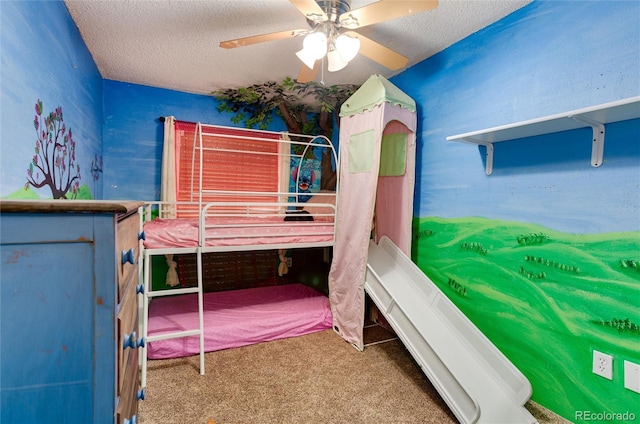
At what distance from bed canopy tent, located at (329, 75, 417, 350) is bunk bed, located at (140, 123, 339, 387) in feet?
0.86

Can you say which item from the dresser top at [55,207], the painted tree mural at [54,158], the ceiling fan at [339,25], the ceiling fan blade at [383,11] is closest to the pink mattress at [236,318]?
the painted tree mural at [54,158]

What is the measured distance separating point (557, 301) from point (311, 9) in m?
2.07

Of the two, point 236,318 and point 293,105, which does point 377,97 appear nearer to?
point 293,105

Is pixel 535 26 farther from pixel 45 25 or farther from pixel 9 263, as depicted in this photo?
pixel 45 25

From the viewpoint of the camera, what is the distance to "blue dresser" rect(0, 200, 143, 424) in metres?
0.68

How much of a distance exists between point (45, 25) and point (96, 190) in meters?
1.67

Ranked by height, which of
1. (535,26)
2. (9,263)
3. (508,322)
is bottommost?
(508,322)

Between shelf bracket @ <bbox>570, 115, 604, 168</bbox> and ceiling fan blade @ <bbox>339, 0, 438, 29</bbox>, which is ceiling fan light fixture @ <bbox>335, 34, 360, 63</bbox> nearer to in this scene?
ceiling fan blade @ <bbox>339, 0, 438, 29</bbox>

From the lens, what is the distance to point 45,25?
1.62 meters

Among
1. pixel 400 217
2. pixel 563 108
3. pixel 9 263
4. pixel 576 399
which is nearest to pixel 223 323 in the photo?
pixel 400 217

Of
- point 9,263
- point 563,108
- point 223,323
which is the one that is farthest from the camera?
point 223,323

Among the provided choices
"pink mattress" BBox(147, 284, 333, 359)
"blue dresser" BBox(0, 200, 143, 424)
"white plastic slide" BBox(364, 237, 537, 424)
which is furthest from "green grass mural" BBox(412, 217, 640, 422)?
"blue dresser" BBox(0, 200, 143, 424)

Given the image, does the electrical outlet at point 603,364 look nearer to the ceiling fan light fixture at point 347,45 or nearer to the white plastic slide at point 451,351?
the white plastic slide at point 451,351

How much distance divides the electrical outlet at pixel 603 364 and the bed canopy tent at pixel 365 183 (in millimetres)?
1315
